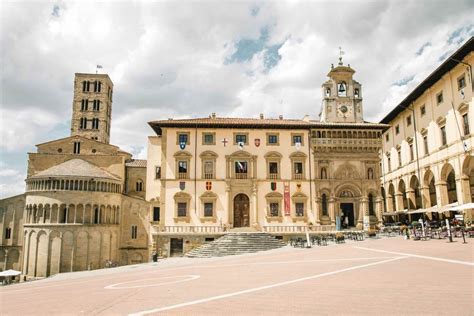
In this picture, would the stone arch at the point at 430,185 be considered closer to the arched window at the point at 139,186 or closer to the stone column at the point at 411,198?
the stone column at the point at 411,198

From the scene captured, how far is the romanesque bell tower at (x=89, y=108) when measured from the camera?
7669 centimetres

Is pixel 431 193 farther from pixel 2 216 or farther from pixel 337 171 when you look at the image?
pixel 2 216

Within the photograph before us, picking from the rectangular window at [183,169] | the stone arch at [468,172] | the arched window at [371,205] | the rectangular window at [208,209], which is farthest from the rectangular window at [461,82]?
the rectangular window at [183,169]

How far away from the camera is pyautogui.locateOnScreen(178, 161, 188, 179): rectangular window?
40188 millimetres

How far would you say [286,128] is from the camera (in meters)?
41.8

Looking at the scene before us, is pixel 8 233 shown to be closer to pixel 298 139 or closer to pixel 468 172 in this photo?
pixel 298 139

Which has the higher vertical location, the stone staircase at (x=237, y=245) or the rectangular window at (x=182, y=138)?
the rectangular window at (x=182, y=138)

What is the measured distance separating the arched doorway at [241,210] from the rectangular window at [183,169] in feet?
21.1

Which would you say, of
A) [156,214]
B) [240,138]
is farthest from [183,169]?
[240,138]

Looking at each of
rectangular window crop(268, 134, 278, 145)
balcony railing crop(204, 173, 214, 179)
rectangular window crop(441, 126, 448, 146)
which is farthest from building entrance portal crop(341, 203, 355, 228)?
balcony railing crop(204, 173, 214, 179)

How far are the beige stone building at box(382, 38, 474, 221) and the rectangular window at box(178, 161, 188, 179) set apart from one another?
2566 centimetres

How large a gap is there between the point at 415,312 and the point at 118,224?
1572 inches

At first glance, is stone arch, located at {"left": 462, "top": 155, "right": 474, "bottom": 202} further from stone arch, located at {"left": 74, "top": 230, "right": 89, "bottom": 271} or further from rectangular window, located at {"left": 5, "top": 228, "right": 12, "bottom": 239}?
rectangular window, located at {"left": 5, "top": 228, "right": 12, "bottom": 239}

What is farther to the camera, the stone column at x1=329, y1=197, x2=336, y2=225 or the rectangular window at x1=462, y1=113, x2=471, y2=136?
the stone column at x1=329, y1=197, x2=336, y2=225
